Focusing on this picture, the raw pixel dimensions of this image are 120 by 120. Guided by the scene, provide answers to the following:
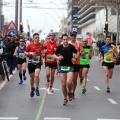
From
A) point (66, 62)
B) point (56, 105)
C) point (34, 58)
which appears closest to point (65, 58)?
point (66, 62)

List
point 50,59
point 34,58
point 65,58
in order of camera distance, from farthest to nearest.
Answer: point 50,59 → point 34,58 → point 65,58

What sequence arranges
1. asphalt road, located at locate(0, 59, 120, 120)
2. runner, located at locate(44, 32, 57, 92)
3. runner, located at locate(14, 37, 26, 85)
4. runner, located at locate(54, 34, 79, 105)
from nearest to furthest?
1. asphalt road, located at locate(0, 59, 120, 120)
2. runner, located at locate(54, 34, 79, 105)
3. runner, located at locate(44, 32, 57, 92)
4. runner, located at locate(14, 37, 26, 85)

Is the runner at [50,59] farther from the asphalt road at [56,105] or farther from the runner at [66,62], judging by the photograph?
the runner at [66,62]

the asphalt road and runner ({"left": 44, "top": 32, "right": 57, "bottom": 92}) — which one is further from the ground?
runner ({"left": 44, "top": 32, "right": 57, "bottom": 92})

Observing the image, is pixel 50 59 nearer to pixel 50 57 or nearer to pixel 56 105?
pixel 50 57

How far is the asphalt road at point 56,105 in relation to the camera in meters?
11.7

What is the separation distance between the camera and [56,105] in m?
13.6

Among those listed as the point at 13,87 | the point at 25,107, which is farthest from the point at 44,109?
the point at 13,87

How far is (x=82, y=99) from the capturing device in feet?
49.5

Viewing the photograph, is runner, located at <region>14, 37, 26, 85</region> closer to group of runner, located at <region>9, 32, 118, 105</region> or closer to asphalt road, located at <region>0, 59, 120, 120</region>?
group of runner, located at <region>9, 32, 118, 105</region>

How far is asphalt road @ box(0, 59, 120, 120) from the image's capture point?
11.7 meters

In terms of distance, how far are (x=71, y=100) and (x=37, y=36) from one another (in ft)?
7.14

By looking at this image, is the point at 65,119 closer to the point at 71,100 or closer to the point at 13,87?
the point at 71,100

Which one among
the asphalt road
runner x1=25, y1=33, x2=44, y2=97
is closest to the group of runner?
runner x1=25, y1=33, x2=44, y2=97
